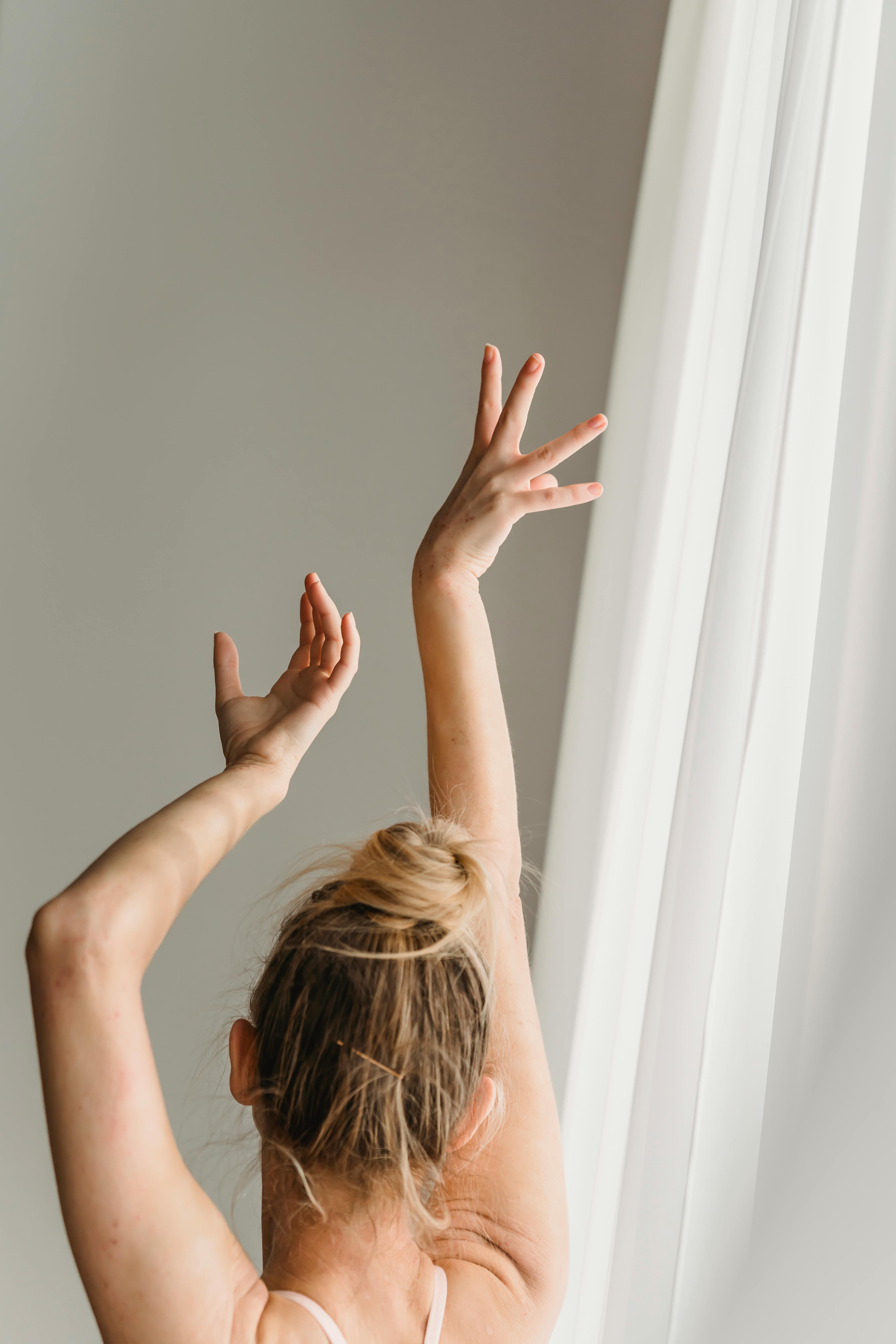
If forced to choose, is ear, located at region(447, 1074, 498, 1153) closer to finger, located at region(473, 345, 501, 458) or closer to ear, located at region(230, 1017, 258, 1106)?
ear, located at region(230, 1017, 258, 1106)

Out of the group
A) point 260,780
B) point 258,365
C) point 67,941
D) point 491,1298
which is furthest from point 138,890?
point 258,365

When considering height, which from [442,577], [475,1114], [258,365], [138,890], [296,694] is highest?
[258,365]

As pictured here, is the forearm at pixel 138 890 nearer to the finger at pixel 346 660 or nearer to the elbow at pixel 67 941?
the elbow at pixel 67 941

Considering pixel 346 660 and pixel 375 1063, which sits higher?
pixel 346 660

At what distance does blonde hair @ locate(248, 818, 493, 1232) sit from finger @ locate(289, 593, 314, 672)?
22cm

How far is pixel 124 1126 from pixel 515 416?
568mm

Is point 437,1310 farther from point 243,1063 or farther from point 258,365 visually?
point 258,365

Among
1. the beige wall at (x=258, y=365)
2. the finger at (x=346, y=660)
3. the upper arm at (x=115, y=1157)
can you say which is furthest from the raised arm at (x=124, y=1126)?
the beige wall at (x=258, y=365)

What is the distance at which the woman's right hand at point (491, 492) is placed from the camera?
0.73m

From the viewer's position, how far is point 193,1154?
1.32m

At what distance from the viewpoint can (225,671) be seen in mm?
697

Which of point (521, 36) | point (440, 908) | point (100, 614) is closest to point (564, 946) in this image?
point (440, 908)

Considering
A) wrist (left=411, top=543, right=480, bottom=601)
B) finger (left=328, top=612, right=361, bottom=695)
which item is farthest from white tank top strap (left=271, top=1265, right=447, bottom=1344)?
wrist (left=411, top=543, right=480, bottom=601)

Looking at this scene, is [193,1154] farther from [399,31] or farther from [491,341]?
[399,31]
